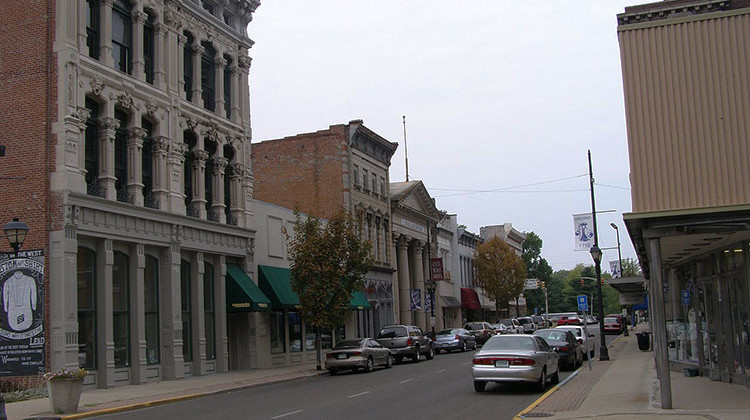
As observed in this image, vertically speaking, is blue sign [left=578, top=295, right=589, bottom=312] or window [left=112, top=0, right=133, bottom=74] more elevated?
window [left=112, top=0, right=133, bottom=74]

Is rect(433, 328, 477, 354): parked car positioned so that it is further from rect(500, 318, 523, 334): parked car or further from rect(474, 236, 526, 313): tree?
rect(474, 236, 526, 313): tree

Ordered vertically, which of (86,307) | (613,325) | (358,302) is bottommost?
(613,325)

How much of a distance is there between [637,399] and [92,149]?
18.0 metres

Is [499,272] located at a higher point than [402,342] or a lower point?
higher

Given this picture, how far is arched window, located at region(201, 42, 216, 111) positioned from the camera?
32.3 metres

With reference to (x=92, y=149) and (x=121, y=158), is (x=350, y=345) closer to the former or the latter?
(x=121, y=158)

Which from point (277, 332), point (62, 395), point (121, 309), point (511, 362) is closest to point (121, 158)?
point (121, 309)

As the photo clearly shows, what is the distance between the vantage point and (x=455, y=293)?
70875 mm

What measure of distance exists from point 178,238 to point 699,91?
65.2 feet

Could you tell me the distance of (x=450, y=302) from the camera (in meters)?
67.1

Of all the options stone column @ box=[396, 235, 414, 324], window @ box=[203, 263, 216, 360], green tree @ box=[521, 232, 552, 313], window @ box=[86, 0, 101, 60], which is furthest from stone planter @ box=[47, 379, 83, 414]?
green tree @ box=[521, 232, 552, 313]

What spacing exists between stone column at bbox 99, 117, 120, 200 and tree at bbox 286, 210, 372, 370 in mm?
9341

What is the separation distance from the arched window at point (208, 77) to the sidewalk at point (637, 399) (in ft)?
60.1

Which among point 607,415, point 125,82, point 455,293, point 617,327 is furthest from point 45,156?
point 617,327
